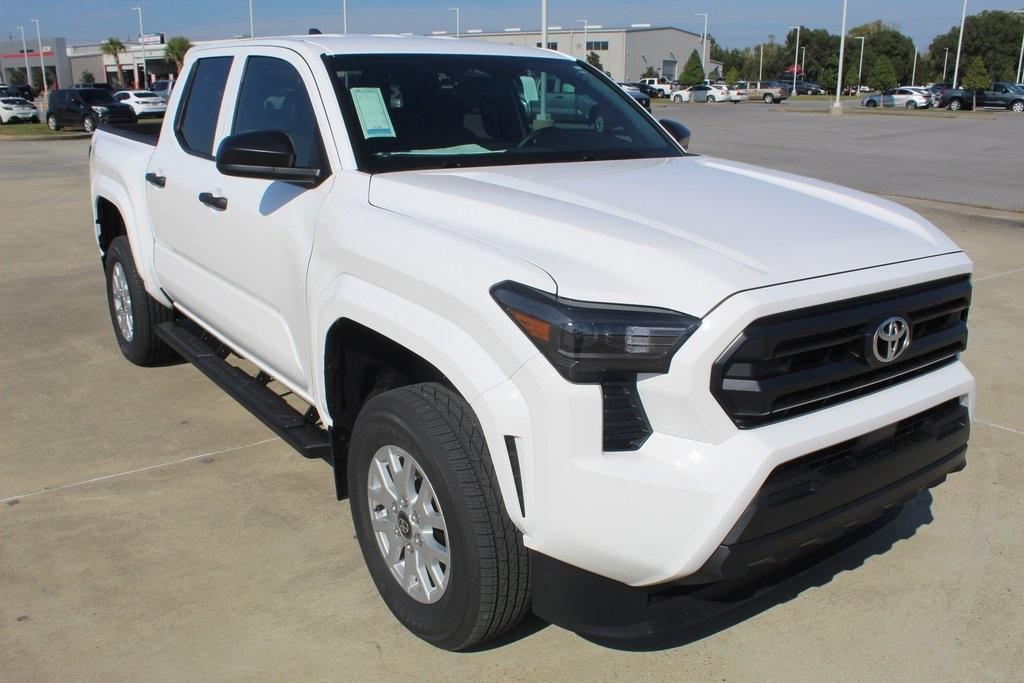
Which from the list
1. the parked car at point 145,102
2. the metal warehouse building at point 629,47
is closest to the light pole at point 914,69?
the metal warehouse building at point 629,47

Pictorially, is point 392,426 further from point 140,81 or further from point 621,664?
point 140,81

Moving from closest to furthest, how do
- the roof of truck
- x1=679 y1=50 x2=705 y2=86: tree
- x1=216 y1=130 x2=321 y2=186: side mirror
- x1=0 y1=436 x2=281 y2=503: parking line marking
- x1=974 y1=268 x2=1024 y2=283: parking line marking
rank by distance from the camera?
x1=216 y1=130 x2=321 y2=186: side mirror, the roof of truck, x1=0 y1=436 x2=281 y2=503: parking line marking, x1=974 y1=268 x2=1024 y2=283: parking line marking, x1=679 y1=50 x2=705 y2=86: tree

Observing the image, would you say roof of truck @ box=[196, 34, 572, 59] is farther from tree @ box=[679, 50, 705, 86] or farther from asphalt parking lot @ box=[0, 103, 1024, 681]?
tree @ box=[679, 50, 705, 86]

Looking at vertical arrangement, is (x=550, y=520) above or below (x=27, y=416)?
above

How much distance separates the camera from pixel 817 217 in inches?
116

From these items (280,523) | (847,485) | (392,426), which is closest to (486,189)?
(392,426)

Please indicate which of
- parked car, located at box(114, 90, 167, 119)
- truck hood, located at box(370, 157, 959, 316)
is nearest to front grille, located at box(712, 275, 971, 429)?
truck hood, located at box(370, 157, 959, 316)

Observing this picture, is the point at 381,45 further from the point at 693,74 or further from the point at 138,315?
the point at 693,74

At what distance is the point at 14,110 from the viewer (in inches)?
1640

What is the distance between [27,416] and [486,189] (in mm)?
3252

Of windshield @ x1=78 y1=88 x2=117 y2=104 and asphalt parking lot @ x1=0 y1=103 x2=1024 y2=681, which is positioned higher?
windshield @ x1=78 y1=88 x2=117 y2=104

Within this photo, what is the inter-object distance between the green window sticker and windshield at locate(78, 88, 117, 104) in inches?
1295

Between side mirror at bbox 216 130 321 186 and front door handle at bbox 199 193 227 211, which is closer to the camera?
side mirror at bbox 216 130 321 186

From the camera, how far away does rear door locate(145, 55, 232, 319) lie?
14.2ft
